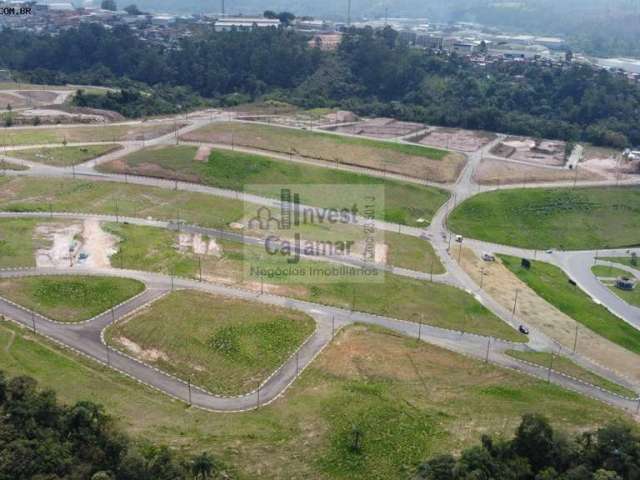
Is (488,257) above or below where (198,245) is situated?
below

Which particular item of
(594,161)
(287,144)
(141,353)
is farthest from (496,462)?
(594,161)

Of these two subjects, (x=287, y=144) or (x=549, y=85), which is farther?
(x=549, y=85)

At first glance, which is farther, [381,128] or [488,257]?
[381,128]

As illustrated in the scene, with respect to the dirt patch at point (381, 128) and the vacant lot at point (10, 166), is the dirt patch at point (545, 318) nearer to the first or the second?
the dirt patch at point (381, 128)

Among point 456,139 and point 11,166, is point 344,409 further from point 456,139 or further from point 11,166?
point 456,139

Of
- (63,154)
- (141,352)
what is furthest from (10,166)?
(141,352)

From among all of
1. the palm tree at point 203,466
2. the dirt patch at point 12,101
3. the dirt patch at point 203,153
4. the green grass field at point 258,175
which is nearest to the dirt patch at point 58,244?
the green grass field at point 258,175

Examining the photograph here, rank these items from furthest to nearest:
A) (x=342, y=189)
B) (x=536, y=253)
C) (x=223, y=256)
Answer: (x=342, y=189) → (x=536, y=253) → (x=223, y=256)

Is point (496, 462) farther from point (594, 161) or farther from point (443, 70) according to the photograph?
point (443, 70)
